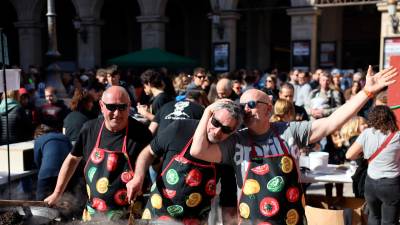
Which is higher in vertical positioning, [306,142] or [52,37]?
[52,37]

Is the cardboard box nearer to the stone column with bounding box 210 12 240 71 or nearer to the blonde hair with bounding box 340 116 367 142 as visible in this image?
the blonde hair with bounding box 340 116 367 142

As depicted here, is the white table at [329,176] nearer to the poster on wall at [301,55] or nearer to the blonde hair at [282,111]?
the blonde hair at [282,111]

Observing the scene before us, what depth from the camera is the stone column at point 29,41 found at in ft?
67.8

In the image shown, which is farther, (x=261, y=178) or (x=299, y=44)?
(x=299, y=44)

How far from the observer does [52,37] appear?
1034cm

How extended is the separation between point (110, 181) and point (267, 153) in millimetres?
1099

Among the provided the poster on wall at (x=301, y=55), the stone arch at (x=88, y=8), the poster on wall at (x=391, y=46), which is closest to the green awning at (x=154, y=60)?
the poster on wall at (x=301, y=55)

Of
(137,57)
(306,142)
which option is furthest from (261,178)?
(137,57)

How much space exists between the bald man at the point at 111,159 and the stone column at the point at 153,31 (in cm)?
1542

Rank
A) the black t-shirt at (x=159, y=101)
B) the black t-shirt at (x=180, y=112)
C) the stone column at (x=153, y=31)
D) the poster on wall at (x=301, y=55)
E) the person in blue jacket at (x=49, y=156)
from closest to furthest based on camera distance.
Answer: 1. the black t-shirt at (x=180, y=112)
2. the person in blue jacket at (x=49, y=156)
3. the black t-shirt at (x=159, y=101)
4. the poster on wall at (x=301, y=55)
5. the stone column at (x=153, y=31)

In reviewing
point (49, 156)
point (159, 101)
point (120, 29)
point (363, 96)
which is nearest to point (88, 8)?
point (120, 29)

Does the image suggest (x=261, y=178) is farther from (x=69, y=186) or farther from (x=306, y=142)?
(x=69, y=186)

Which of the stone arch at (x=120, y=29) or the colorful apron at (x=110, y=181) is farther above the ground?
the stone arch at (x=120, y=29)

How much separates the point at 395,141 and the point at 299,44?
1191 centimetres
